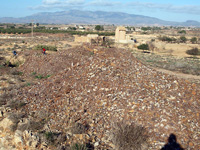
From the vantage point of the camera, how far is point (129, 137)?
555cm

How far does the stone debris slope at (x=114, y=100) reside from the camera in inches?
237

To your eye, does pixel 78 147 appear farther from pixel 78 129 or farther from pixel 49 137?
pixel 49 137

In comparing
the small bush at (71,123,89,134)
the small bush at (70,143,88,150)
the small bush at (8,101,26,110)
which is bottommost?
the small bush at (70,143,88,150)

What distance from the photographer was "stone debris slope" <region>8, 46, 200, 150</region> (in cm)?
603

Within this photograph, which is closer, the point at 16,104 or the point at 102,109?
the point at 102,109

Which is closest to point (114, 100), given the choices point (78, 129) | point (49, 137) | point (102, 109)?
point (102, 109)

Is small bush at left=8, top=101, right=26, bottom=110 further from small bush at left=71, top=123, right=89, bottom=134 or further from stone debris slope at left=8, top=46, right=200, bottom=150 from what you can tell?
small bush at left=71, top=123, right=89, bottom=134

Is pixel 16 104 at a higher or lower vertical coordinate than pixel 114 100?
lower

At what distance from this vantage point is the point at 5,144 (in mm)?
5855

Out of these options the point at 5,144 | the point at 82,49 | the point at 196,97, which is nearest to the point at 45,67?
the point at 82,49

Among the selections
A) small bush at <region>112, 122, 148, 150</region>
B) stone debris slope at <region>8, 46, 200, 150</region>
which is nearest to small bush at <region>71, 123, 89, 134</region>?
stone debris slope at <region>8, 46, 200, 150</region>

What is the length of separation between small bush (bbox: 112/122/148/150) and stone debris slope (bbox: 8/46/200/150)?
258 millimetres

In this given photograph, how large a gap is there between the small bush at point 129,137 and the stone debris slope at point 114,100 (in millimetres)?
258

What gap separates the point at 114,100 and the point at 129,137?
6.08 feet
